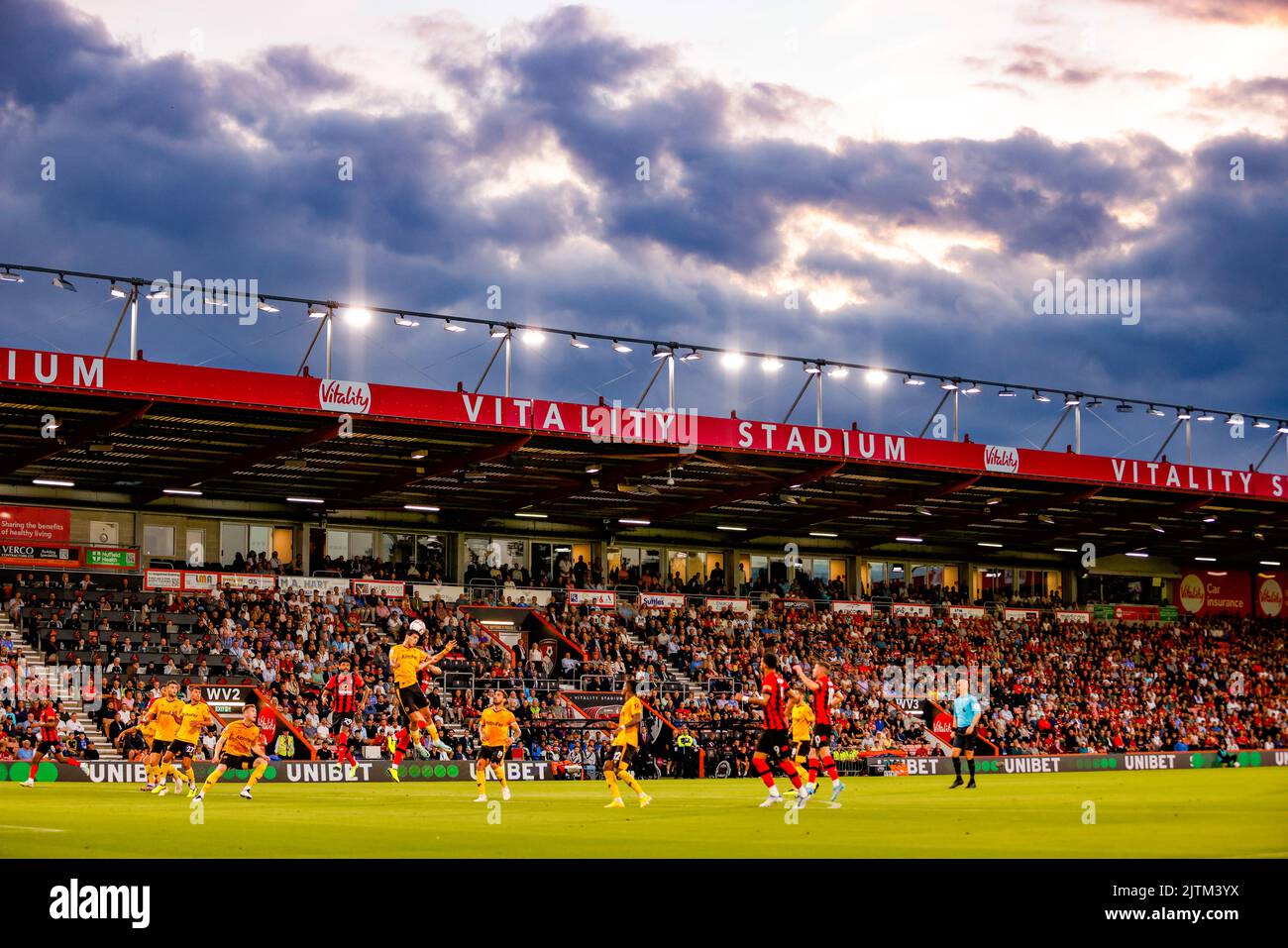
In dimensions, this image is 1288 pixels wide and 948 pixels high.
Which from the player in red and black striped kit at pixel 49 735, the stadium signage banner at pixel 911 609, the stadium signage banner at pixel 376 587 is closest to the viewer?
the player in red and black striped kit at pixel 49 735

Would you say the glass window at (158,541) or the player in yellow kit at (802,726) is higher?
the glass window at (158,541)

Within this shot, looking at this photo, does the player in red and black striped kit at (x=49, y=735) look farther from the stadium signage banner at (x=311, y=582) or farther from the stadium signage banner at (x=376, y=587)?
the stadium signage banner at (x=376, y=587)

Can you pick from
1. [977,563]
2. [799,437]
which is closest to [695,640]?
[799,437]

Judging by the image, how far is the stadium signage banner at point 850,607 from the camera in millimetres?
60344

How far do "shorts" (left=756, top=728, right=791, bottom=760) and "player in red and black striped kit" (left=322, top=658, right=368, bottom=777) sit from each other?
1806 cm

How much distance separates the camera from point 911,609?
63.2 metres

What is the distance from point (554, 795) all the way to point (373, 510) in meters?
26.8

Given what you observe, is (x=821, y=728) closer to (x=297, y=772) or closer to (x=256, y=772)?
(x=256, y=772)

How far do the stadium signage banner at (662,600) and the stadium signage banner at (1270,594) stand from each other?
36144 millimetres

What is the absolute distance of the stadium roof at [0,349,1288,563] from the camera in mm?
36938

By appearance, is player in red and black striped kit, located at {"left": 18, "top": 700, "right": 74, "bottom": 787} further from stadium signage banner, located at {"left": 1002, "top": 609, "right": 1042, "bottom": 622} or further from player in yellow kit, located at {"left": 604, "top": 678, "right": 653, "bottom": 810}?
stadium signage banner, located at {"left": 1002, "top": 609, "right": 1042, "bottom": 622}

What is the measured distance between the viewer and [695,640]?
52.9 meters

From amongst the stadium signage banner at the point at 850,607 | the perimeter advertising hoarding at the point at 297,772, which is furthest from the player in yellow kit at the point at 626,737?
the stadium signage banner at the point at 850,607

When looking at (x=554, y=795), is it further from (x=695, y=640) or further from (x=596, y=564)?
(x=596, y=564)
